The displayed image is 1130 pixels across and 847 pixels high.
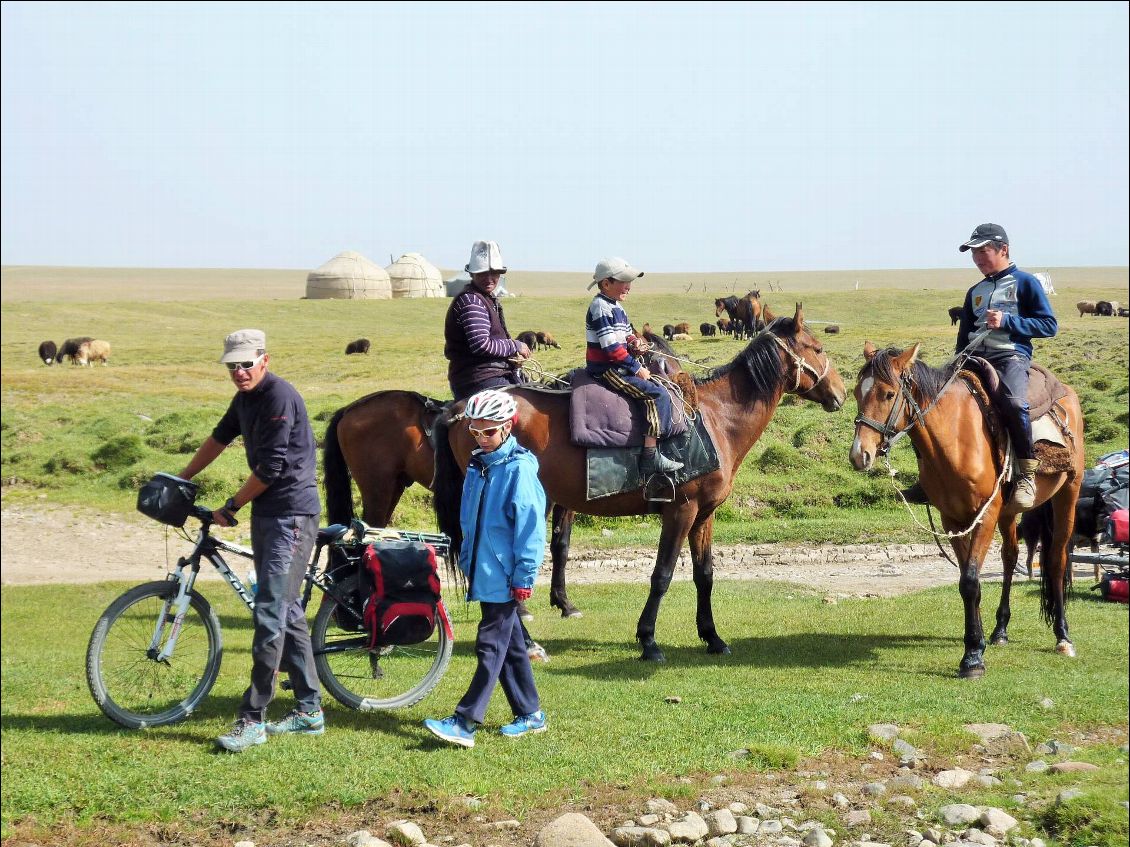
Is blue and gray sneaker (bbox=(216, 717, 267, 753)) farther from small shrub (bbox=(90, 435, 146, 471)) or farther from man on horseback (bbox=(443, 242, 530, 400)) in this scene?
small shrub (bbox=(90, 435, 146, 471))

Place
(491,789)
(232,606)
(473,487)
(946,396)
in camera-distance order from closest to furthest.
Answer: (491,789) < (473,487) < (946,396) < (232,606)

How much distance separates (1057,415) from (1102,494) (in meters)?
2.41

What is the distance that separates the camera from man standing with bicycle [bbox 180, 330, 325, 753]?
22.9 ft

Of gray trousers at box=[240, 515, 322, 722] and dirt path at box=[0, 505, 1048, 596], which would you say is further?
dirt path at box=[0, 505, 1048, 596]

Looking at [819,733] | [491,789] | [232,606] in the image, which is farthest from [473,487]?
[232,606]

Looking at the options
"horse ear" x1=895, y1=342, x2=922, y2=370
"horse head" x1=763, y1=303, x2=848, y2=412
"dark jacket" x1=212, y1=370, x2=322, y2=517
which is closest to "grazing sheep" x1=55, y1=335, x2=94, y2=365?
"horse head" x1=763, y1=303, x2=848, y2=412

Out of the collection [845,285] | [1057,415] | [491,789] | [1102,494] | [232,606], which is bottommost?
[232,606]

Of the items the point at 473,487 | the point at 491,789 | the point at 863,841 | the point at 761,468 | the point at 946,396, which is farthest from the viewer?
the point at 761,468

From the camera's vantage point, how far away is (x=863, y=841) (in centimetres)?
577

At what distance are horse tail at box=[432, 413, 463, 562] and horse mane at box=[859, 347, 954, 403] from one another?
361cm

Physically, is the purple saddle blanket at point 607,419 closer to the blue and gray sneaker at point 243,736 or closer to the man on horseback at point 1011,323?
the man on horseback at point 1011,323

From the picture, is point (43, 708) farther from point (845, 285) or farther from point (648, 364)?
point (845, 285)

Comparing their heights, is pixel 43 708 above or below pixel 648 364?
below

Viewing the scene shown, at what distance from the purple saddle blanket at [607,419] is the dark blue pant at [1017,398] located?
279 cm
